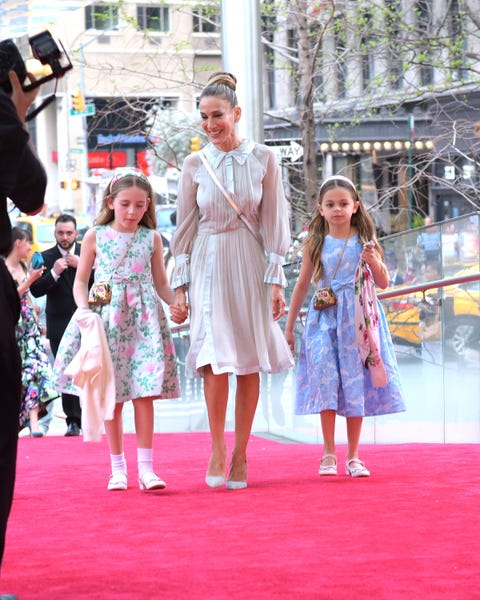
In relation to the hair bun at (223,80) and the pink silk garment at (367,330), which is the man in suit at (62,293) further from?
the hair bun at (223,80)

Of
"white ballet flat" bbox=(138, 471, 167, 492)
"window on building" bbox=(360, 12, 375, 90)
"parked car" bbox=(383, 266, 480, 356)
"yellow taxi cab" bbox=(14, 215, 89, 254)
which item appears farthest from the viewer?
"yellow taxi cab" bbox=(14, 215, 89, 254)

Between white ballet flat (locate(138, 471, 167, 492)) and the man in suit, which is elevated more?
the man in suit

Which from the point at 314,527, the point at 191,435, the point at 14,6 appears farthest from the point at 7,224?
the point at 191,435

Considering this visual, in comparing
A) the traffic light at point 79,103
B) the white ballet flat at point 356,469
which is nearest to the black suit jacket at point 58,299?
the white ballet flat at point 356,469

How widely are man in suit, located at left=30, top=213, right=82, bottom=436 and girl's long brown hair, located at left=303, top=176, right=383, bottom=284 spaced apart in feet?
16.3

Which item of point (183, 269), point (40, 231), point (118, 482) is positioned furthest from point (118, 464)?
point (40, 231)

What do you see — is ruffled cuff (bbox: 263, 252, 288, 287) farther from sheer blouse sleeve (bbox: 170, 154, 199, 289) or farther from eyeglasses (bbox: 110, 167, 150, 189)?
eyeglasses (bbox: 110, 167, 150, 189)

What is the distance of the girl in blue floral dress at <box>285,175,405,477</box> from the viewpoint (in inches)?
307

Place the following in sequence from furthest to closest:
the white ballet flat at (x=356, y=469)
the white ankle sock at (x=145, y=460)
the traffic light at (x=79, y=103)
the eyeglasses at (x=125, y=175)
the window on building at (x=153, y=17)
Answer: the traffic light at (x=79, y=103)
the window on building at (x=153, y=17)
the white ballet flat at (x=356, y=469)
the eyeglasses at (x=125, y=175)
the white ankle sock at (x=145, y=460)

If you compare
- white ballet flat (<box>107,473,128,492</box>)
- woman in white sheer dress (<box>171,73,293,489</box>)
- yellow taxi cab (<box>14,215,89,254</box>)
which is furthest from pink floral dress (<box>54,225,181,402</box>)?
yellow taxi cab (<box>14,215,89,254</box>)

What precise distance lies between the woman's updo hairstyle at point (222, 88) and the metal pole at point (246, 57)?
384cm

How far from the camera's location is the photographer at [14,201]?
4180 mm

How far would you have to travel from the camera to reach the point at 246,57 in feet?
37.2

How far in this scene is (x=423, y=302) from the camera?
439 inches
